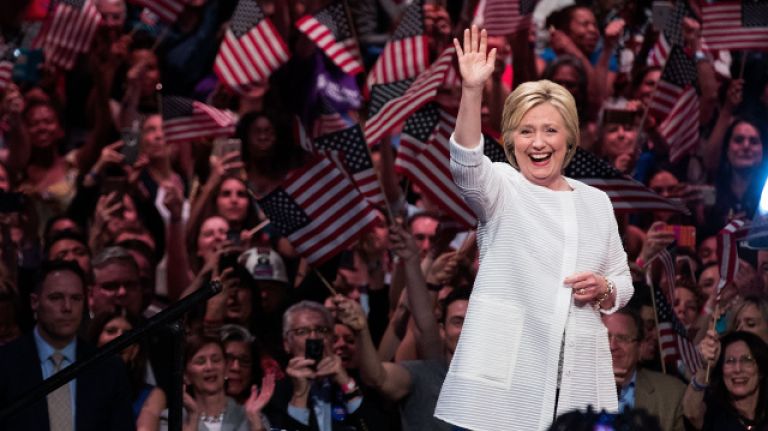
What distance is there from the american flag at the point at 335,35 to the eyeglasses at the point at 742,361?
3.75 m

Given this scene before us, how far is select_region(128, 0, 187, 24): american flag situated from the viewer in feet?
34.4

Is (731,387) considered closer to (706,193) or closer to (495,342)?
(495,342)

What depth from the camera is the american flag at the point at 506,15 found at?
374 inches

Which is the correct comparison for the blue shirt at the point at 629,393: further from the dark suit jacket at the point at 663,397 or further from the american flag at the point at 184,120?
the american flag at the point at 184,120

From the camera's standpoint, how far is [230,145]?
923 cm

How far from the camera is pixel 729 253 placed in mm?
7637

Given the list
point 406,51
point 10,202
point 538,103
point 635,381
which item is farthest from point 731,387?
point 10,202

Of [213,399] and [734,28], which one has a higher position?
[734,28]

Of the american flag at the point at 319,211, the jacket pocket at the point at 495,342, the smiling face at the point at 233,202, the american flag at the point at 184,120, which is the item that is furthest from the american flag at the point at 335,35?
the jacket pocket at the point at 495,342

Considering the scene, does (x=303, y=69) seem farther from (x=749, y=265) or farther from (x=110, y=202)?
(x=749, y=265)

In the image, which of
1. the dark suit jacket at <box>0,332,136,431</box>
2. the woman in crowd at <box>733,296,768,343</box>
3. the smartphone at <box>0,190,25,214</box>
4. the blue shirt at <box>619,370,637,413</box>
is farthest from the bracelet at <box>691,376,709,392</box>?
the smartphone at <box>0,190,25,214</box>

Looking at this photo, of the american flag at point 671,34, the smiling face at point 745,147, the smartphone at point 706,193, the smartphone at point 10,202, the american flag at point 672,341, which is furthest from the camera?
the american flag at point 671,34

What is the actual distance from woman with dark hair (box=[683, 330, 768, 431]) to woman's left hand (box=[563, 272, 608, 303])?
2.34 m

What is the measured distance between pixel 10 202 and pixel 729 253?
3.89 metres
